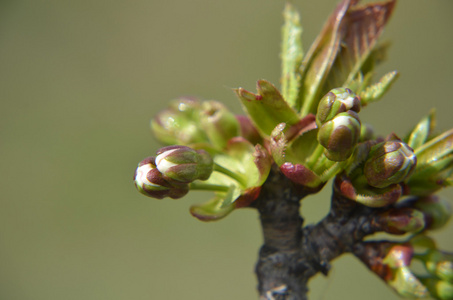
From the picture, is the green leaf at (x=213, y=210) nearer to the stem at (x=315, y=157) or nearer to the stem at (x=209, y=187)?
the stem at (x=209, y=187)

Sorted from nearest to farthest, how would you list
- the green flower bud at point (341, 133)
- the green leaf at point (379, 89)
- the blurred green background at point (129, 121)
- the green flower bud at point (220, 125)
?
the green flower bud at point (341, 133) → the green leaf at point (379, 89) → the green flower bud at point (220, 125) → the blurred green background at point (129, 121)

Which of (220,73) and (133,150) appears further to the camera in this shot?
(220,73)

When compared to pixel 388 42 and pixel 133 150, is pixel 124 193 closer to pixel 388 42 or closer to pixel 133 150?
pixel 133 150

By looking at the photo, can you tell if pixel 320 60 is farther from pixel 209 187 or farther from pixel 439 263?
pixel 439 263

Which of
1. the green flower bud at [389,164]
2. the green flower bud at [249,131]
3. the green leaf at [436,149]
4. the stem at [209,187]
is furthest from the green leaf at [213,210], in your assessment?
the green leaf at [436,149]

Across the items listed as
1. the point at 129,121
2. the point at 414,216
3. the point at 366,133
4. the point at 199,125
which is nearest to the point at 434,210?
the point at 414,216

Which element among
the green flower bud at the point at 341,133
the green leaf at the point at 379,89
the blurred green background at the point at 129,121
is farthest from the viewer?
the blurred green background at the point at 129,121

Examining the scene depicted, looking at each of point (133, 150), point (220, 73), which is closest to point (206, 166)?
point (133, 150)

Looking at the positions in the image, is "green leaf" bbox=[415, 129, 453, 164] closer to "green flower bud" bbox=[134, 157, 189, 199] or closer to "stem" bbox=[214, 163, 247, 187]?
"stem" bbox=[214, 163, 247, 187]
